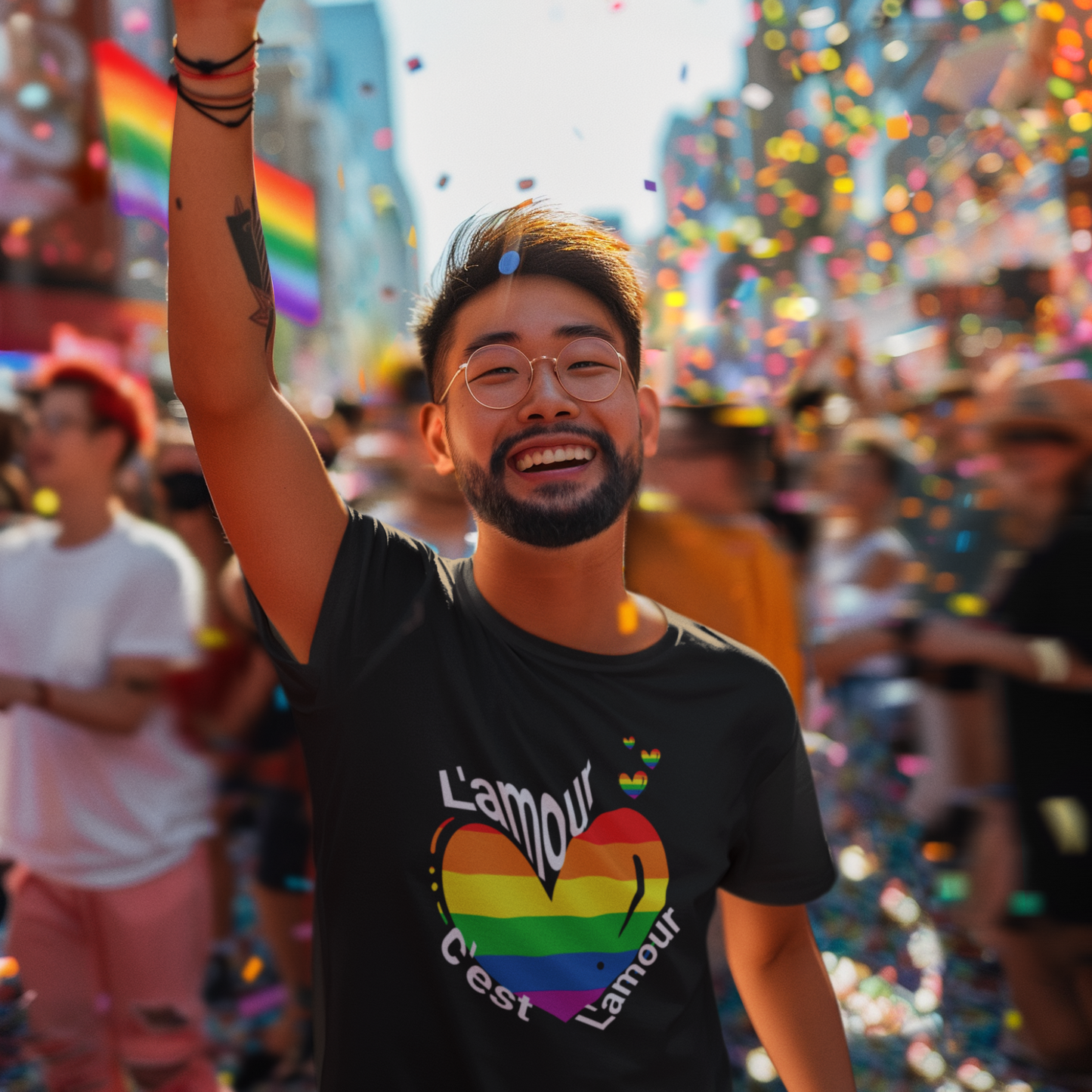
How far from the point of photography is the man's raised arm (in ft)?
3.08

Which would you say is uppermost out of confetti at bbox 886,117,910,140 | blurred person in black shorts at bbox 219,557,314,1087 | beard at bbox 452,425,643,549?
confetti at bbox 886,117,910,140

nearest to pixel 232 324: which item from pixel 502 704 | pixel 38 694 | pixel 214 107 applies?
pixel 214 107

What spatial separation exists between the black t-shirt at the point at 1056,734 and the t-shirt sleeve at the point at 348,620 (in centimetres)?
211

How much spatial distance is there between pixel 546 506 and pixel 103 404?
199cm

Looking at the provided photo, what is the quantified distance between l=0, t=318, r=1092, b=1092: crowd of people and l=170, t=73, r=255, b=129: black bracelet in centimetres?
176

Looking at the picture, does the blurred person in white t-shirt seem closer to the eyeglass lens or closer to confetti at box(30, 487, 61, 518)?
confetti at box(30, 487, 61, 518)

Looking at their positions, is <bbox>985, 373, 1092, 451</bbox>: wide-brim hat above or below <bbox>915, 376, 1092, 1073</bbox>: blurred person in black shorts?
above

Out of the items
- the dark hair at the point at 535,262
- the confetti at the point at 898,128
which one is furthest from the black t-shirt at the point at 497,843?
the confetti at the point at 898,128

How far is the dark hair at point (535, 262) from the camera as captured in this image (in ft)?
4.05

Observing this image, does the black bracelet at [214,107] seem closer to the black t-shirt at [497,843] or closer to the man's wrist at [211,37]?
the man's wrist at [211,37]

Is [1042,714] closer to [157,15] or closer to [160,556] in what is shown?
[160,556]

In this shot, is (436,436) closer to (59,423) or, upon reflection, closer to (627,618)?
(627,618)

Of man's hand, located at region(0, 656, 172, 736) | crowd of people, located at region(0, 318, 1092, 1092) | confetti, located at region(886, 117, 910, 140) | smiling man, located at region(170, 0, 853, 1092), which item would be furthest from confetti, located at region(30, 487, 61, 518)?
confetti, located at region(886, 117, 910, 140)

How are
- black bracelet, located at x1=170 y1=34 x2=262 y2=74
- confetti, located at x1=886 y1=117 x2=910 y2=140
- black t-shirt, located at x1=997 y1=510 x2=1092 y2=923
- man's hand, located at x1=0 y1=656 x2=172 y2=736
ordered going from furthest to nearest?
confetti, located at x1=886 y1=117 x2=910 y2=140 → black t-shirt, located at x1=997 y1=510 x2=1092 y2=923 → man's hand, located at x1=0 y1=656 x2=172 y2=736 → black bracelet, located at x1=170 y1=34 x2=262 y2=74
